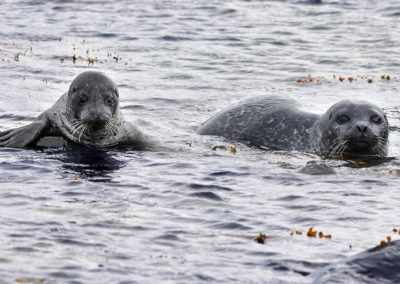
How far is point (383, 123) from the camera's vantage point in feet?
36.1

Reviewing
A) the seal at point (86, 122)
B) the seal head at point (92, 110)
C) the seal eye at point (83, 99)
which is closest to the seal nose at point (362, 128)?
the seal at point (86, 122)

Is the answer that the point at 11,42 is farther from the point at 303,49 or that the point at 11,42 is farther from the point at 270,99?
the point at 270,99

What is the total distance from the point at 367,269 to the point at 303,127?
5.79m

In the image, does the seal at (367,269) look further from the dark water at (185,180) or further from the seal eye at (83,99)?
the seal eye at (83,99)

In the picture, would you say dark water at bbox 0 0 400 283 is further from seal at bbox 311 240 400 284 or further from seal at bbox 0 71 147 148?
seal at bbox 0 71 147 148

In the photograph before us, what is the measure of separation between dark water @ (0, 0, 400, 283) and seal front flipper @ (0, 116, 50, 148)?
1.06ft

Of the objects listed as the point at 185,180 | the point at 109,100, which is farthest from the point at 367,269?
the point at 109,100

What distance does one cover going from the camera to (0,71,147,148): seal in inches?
423

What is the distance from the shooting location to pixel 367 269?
20.3 feet

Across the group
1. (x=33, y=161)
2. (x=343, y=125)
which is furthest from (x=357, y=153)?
(x=33, y=161)

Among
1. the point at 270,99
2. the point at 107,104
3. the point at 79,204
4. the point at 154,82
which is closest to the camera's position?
the point at 79,204

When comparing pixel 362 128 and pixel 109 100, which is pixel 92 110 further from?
pixel 362 128

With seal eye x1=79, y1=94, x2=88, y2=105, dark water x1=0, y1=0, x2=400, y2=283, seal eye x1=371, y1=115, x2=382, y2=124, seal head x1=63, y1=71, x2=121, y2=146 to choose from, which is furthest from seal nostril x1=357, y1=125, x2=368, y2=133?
seal eye x1=79, y1=94, x2=88, y2=105

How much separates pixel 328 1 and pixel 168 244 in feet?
74.7
